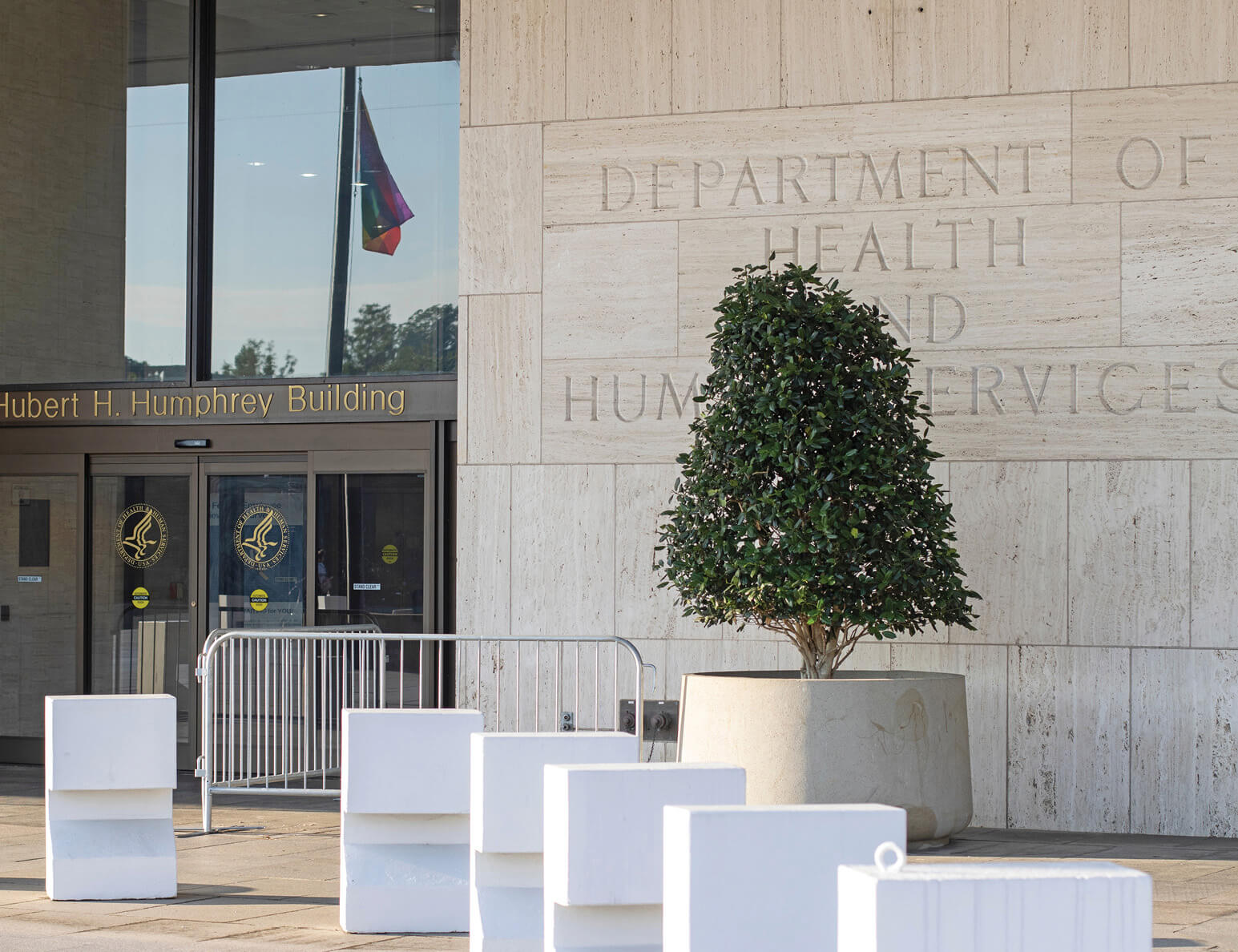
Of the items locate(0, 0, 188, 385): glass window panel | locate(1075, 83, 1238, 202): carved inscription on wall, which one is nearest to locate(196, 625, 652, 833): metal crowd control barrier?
locate(0, 0, 188, 385): glass window panel

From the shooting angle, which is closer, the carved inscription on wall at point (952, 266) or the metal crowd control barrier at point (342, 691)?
the carved inscription on wall at point (952, 266)

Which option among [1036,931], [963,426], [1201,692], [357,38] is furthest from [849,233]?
[1036,931]

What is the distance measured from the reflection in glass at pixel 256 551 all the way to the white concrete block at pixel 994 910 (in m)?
9.84

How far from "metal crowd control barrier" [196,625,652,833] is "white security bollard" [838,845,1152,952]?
7.24m

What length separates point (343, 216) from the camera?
515 inches

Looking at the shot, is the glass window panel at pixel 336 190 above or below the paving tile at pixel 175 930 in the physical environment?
above

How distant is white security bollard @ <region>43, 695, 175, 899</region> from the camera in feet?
25.7

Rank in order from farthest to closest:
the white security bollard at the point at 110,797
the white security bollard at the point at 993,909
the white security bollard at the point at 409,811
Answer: the white security bollard at the point at 110,797, the white security bollard at the point at 409,811, the white security bollard at the point at 993,909

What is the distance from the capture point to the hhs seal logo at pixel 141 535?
13.3 metres

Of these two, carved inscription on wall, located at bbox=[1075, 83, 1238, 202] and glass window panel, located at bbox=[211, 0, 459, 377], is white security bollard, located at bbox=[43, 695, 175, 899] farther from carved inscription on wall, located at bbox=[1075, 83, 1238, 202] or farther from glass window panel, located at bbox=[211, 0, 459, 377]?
carved inscription on wall, located at bbox=[1075, 83, 1238, 202]

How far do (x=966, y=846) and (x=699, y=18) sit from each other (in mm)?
5644

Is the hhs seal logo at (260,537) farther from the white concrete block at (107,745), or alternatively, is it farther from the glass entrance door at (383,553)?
the white concrete block at (107,745)

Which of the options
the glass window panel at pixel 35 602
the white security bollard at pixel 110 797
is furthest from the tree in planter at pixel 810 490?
the glass window panel at pixel 35 602

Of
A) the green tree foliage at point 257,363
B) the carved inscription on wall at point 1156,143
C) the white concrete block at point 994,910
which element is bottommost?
the white concrete block at point 994,910
